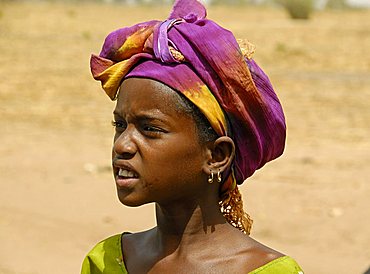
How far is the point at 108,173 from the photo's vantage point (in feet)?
28.2

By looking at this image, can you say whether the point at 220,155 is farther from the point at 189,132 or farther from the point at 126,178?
the point at 126,178

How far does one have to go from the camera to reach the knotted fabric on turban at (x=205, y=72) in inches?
87.9

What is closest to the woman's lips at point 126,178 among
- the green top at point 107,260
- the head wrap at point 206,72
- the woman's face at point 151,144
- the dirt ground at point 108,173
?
the woman's face at point 151,144

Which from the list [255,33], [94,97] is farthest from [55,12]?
[94,97]

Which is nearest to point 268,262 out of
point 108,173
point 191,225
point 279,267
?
point 279,267

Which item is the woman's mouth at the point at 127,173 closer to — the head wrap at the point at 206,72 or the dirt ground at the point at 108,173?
the head wrap at the point at 206,72

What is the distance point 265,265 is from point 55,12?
124 ft

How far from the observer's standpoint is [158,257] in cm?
242

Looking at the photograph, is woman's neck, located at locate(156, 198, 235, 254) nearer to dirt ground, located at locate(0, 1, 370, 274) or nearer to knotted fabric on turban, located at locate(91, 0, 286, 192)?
knotted fabric on turban, located at locate(91, 0, 286, 192)

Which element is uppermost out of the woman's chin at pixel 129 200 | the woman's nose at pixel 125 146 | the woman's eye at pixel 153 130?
the woman's eye at pixel 153 130

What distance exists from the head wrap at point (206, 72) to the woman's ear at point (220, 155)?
3 cm

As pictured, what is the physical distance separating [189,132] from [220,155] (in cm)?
13

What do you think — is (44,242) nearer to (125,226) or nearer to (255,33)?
(125,226)

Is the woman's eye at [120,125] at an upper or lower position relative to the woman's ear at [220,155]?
upper
